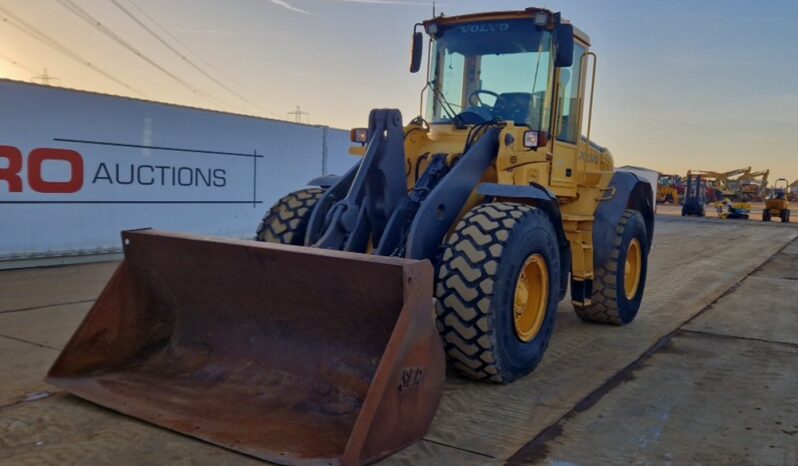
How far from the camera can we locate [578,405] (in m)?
4.32

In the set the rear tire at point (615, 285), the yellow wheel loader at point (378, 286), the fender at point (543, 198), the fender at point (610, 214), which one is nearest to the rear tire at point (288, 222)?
the yellow wheel loader at point (378, 286)

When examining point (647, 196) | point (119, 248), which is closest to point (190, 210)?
point (119, 248)

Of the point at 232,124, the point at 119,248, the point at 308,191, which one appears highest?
the point at 232,124

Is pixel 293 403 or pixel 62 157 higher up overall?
pixel 62 157

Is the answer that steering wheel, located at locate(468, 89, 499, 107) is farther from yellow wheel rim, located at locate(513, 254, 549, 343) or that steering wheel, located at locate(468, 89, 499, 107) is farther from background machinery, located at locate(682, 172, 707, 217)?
background machinery, located at locate(682, 172, 707, 217)

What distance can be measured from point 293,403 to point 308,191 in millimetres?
2250

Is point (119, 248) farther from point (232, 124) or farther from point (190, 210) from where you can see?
point (232, 124)

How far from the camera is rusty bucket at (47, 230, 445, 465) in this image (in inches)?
130

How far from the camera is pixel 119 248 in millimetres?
10688

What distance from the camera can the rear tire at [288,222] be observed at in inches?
206

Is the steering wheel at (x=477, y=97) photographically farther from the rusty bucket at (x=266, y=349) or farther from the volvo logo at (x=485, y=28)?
the rusty bucket at (x=266, y=349)

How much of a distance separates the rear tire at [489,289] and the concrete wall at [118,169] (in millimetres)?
7341

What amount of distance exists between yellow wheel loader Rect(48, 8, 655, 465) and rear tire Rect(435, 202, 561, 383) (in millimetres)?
12

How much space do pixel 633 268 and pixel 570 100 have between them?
2254 mm
